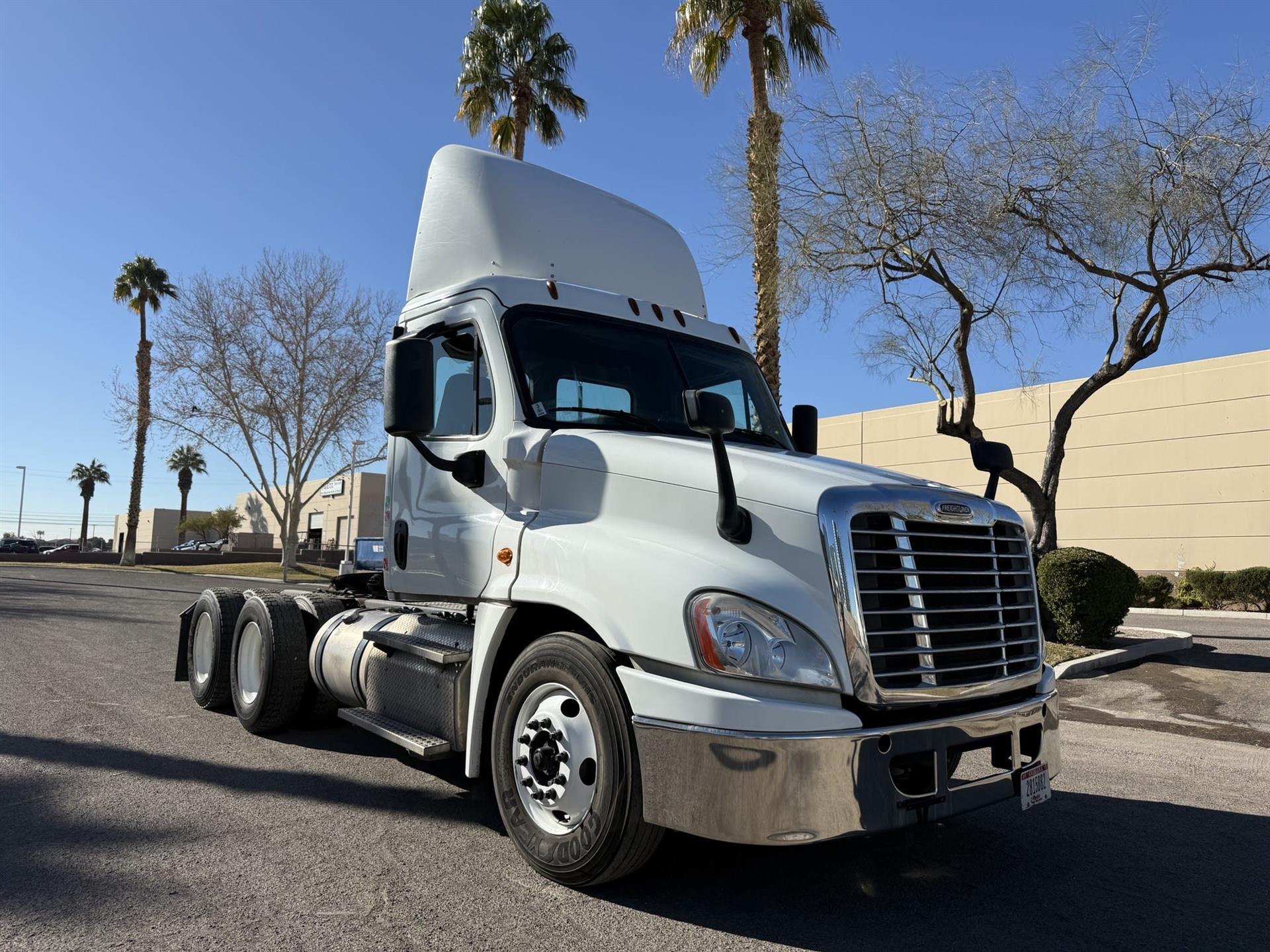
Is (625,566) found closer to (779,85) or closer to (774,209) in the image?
(774,209)

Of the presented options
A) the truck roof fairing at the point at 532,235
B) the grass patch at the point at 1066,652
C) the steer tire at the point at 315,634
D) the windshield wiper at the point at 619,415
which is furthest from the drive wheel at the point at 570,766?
the grass patch at the point at 1066,652

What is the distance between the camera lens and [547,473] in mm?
4332

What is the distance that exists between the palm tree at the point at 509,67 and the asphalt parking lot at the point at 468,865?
20888mm

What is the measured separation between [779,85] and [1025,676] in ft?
56.4

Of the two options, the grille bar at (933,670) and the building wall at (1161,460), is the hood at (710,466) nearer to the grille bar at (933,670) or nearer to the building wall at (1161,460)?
the grille bar at (933,670)

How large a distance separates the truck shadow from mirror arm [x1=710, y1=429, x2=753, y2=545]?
1.47 meters

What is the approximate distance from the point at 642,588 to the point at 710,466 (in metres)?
0.57

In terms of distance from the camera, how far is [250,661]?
691 cm

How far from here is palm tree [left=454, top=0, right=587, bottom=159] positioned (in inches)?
957

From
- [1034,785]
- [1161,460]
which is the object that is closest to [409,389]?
[1034,785]

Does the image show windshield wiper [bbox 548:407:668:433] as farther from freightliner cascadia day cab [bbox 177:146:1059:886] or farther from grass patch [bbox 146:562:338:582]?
grass patch [bbox 146:562:338:582]

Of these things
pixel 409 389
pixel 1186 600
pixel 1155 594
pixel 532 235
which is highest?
pixel 532 235

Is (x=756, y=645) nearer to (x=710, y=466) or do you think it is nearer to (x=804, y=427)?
(x=710, y=466)

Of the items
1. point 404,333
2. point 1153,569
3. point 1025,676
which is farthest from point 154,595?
point 1153,569
